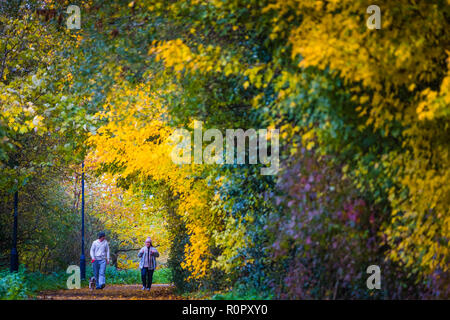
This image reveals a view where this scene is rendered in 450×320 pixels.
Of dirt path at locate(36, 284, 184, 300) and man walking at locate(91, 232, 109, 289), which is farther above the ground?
man walking at locate(91, 232, 109, 289)

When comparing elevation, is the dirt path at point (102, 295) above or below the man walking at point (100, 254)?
below

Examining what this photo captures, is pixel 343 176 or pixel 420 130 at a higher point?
pixel 420 130

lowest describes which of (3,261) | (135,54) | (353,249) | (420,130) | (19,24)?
(3,261)

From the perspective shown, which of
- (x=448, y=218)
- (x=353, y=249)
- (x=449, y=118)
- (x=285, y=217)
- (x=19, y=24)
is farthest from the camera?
(x=19, y=24)

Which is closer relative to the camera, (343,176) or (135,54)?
(343,176)

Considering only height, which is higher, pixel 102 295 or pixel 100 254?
pixel 100 254

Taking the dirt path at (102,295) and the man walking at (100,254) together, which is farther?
the man walking at (100,254)

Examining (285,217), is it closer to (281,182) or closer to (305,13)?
(281,182)

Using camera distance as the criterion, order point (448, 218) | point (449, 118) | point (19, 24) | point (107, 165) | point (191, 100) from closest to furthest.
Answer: point (449, 118), point (448, 218), point (191, 100), point (19, 24), point (107, 165)

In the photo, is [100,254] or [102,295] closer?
[102,295]

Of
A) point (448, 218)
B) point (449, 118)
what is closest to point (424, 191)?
point (448, 218)

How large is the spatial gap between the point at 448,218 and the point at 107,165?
1668 centimetres

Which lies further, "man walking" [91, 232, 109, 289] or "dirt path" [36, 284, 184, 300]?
"man walking" [91, 232, 109, 289]
